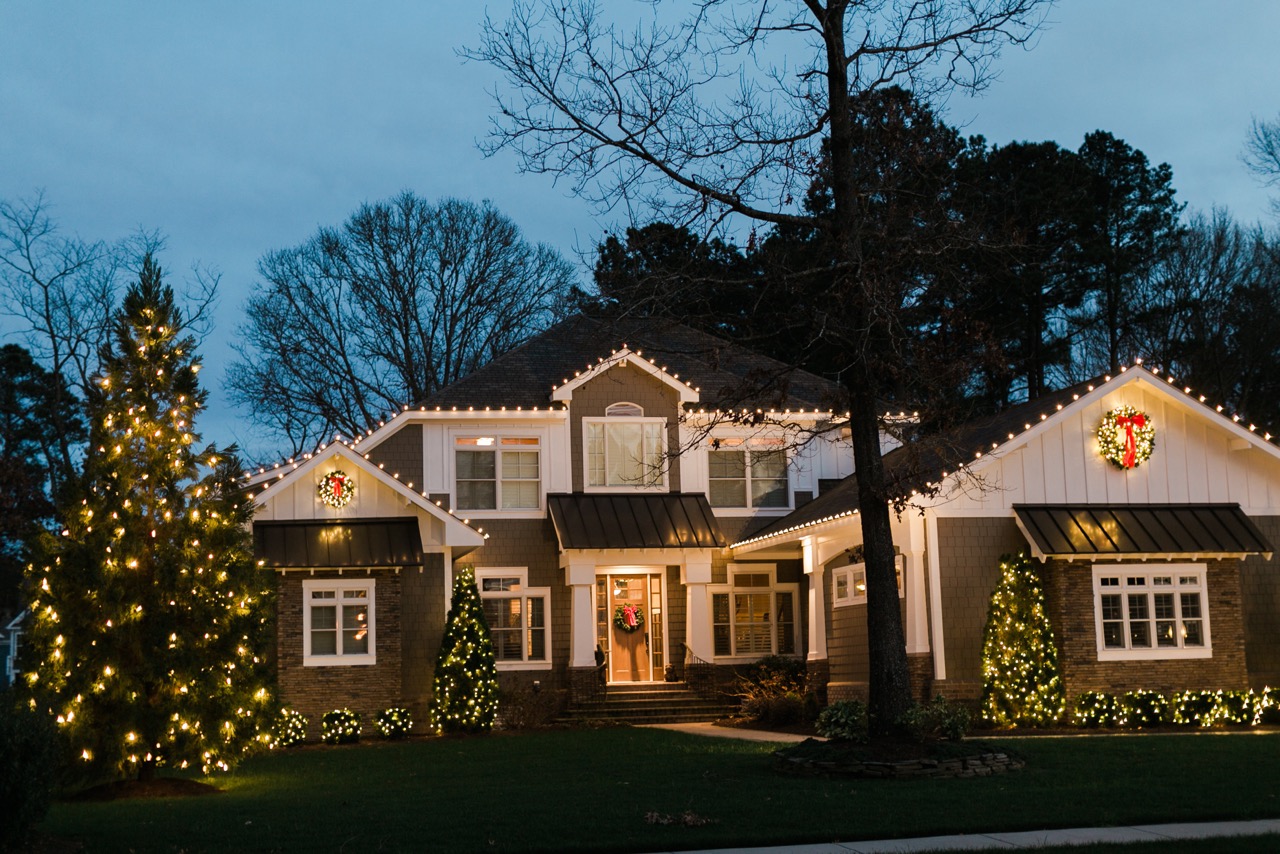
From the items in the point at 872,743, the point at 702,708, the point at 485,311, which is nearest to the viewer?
the point at 872,743

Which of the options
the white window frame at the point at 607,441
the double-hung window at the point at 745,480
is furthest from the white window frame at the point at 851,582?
the white window frame at the point at 607,441

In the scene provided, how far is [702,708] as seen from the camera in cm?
A: 2481

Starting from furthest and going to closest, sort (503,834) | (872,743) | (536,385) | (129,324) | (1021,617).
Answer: (536,385) → (1021,617) → (129,324) → (872,743) → (503,834)

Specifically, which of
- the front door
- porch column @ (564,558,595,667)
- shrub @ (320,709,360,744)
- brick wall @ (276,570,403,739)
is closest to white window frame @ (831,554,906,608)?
the front door

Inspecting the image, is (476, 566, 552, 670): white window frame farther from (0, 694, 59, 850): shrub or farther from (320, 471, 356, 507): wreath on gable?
(0, 694, 59, 850): shrub

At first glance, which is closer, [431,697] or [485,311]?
[431,697]

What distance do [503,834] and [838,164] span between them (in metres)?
7.94

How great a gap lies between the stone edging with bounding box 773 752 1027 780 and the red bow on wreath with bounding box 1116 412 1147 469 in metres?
9.44

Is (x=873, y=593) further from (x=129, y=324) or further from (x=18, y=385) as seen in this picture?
(x=18, y=385)

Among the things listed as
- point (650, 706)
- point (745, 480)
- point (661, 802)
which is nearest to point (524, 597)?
point (650, 706)

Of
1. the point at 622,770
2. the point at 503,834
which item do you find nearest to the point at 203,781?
the point at 622,770

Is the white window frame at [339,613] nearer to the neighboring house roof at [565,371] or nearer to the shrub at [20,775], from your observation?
the neighboring house roof at [565,371]

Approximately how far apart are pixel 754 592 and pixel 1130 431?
8.32 m

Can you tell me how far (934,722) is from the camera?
1526 centimetres
